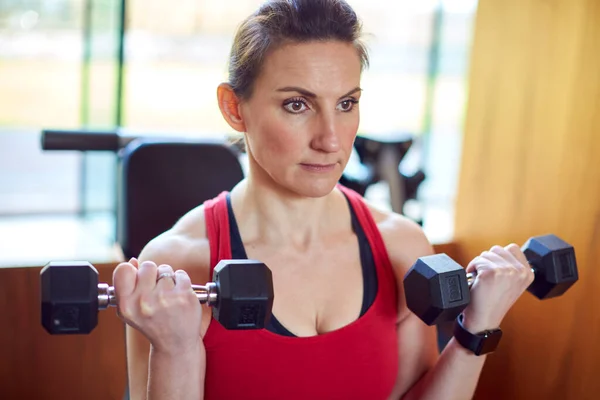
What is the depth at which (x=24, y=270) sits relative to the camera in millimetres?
1726

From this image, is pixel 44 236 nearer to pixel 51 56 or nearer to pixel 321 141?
pixel 51 56

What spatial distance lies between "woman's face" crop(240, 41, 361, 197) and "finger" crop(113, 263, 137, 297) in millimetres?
373

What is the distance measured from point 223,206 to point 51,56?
4582mm

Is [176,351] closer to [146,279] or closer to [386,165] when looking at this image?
[146,279]

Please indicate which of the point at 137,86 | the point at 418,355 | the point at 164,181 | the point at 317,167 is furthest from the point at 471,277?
the point at 137,86

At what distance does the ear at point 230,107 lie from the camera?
1.42 meters

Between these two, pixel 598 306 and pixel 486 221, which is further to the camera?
pixel 486 221

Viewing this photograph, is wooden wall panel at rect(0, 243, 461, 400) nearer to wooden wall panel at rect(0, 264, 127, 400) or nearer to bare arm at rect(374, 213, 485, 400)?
wooden wall panel at rect(0, 264, 127, 400)

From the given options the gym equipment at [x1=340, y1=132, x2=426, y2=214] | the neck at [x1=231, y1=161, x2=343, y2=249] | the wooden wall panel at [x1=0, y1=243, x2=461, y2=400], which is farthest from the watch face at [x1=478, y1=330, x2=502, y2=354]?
the gym equipment at [x1=340, y1=132, x2=426, y2=214]

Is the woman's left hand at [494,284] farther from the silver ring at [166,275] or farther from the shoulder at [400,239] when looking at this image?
the silver ring at [166,275]

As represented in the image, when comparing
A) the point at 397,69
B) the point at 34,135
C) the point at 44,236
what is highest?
the point at 397,69

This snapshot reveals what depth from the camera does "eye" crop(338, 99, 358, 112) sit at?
1.35 meters

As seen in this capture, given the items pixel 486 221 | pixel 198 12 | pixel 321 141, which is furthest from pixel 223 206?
pixel 198 12

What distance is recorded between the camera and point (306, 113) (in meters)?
1.31
